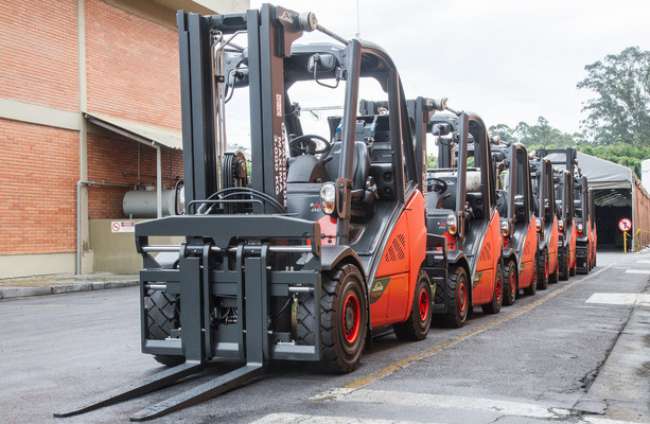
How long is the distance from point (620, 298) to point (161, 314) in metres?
10.5

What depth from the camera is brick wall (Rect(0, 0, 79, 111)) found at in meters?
19.7

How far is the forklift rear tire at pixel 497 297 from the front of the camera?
12688 millimetres

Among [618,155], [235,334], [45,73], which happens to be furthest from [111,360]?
[618,155]

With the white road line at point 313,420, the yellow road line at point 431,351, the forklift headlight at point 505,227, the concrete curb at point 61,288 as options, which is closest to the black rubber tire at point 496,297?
the yellow road line at point 431,351

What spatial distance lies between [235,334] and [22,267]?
1485 cm

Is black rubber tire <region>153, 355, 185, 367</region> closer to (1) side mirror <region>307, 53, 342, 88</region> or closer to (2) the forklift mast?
(2) the forklift mast

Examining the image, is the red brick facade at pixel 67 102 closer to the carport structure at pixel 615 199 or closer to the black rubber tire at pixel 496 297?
the black rubber tire at pixel 496 297

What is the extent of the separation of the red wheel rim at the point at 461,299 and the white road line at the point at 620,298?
4294 mm

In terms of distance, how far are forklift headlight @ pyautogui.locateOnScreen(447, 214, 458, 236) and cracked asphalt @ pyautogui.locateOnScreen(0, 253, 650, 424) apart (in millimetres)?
1244

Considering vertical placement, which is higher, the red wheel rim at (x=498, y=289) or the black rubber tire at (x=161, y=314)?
the black rubber tire at (x=161, y=314)

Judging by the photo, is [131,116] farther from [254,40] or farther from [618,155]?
[618,155]

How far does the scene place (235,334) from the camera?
6582mm

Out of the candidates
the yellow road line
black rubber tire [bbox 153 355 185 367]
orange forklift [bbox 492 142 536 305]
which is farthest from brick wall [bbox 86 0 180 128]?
black rubber tire [bbox 153 355 185 367]

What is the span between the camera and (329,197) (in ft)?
23.5
